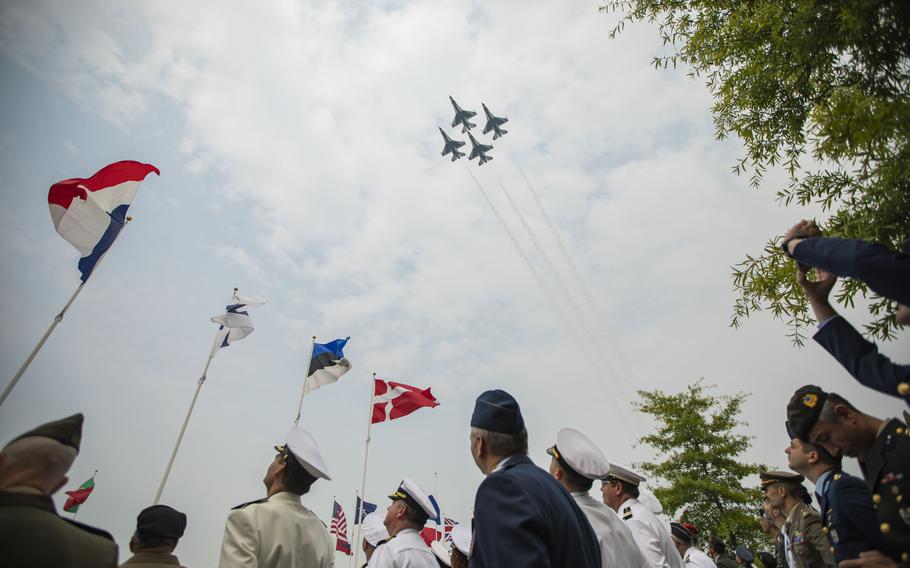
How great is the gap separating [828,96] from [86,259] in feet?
36.9

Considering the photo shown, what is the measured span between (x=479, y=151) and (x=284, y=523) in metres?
41.9

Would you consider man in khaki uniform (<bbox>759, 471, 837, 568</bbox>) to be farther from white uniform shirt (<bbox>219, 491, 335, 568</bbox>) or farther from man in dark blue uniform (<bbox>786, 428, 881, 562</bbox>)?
white uniform shirt (<bbox>219, 491, 335, 568</bbox>)

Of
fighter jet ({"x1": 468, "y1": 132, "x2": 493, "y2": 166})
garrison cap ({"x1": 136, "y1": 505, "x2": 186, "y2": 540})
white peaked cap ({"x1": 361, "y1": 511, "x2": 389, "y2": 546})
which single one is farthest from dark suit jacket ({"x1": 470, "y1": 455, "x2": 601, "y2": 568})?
fighter jet ({"x1": 468, "y1": 132, "x2": 493, "y2": 166})

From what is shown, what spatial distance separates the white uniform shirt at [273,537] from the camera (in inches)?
137

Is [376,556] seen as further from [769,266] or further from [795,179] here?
[795,179]

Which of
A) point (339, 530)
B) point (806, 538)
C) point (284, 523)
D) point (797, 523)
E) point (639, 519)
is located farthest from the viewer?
point (339, 530)

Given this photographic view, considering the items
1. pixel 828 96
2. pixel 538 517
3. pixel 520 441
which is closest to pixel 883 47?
pixel 828 96

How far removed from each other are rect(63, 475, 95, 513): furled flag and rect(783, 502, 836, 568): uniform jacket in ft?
63.3

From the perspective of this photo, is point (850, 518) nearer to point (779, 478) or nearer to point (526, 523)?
point (526, 523)

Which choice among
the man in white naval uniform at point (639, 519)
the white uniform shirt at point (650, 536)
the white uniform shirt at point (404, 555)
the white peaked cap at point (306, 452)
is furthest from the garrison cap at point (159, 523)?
the white uniform shirt at point (650, 536)

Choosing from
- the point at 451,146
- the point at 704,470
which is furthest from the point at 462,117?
the point at 704,470

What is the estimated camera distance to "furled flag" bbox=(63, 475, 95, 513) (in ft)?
51.3

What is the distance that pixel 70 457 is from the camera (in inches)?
93.3

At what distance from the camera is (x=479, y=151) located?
4319cm
